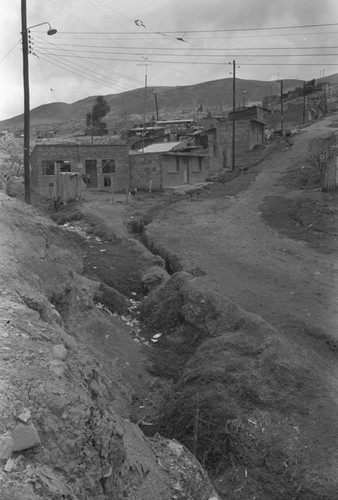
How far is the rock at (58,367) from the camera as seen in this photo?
409 centimetres

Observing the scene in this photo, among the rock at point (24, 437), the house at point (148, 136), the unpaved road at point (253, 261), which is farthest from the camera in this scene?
the house at point (148, 136)

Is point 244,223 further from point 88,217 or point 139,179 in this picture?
point 139,179

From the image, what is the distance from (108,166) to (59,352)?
99.5ft

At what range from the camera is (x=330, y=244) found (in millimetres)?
18906

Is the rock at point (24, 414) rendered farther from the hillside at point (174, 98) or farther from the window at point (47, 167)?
the hillside at point (174, 98)

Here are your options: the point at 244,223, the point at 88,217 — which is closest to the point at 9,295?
the point at 88,217

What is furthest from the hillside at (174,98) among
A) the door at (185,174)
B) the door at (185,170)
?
the door at (185,174)

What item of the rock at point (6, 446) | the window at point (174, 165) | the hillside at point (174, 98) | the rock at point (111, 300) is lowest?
the rock at point (111, 300)

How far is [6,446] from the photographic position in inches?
117

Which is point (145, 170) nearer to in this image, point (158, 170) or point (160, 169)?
point (158, 170)

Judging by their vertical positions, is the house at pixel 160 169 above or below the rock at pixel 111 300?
above

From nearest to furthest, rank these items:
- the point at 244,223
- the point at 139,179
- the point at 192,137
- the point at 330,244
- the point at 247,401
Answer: the point at 247,401
the point at 330,244
the point at 244,223
the point at 139,179
the point at 192,137

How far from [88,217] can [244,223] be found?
7.63 meters

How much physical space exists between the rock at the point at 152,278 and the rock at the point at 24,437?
9.22 metres
